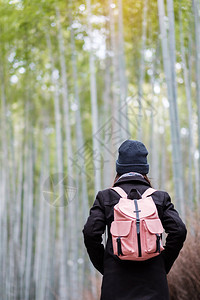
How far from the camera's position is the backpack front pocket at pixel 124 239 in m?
1.54

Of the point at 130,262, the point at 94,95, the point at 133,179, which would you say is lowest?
the point at 130,262

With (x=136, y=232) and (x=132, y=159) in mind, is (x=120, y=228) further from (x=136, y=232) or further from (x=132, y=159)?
(x=132, y=159)

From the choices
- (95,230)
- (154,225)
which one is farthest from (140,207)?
(95,230)

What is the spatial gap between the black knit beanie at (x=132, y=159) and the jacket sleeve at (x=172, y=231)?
165 mm

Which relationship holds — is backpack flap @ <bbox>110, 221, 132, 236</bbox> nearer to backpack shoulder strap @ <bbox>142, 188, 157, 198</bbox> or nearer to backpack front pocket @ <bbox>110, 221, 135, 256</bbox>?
backpack front pocket @ <bbox>110, 221, 135, 256</bbox>

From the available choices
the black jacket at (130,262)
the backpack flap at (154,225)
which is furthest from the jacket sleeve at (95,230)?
the backpack flap at (154,225)

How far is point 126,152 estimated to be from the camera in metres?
1.74

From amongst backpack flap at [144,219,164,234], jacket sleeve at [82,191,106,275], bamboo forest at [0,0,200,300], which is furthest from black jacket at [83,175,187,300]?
bamboo forest at [0,0,200,300]

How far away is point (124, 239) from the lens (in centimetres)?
155

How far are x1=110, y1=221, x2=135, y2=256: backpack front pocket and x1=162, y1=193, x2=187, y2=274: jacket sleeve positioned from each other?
19 cm

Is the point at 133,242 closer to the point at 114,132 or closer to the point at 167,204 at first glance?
the point at 167,204

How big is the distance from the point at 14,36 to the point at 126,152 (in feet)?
14.8

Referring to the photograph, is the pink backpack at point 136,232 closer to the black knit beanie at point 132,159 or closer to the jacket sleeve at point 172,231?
the jacket sleeve at point 172,231

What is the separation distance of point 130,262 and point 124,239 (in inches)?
4.7
